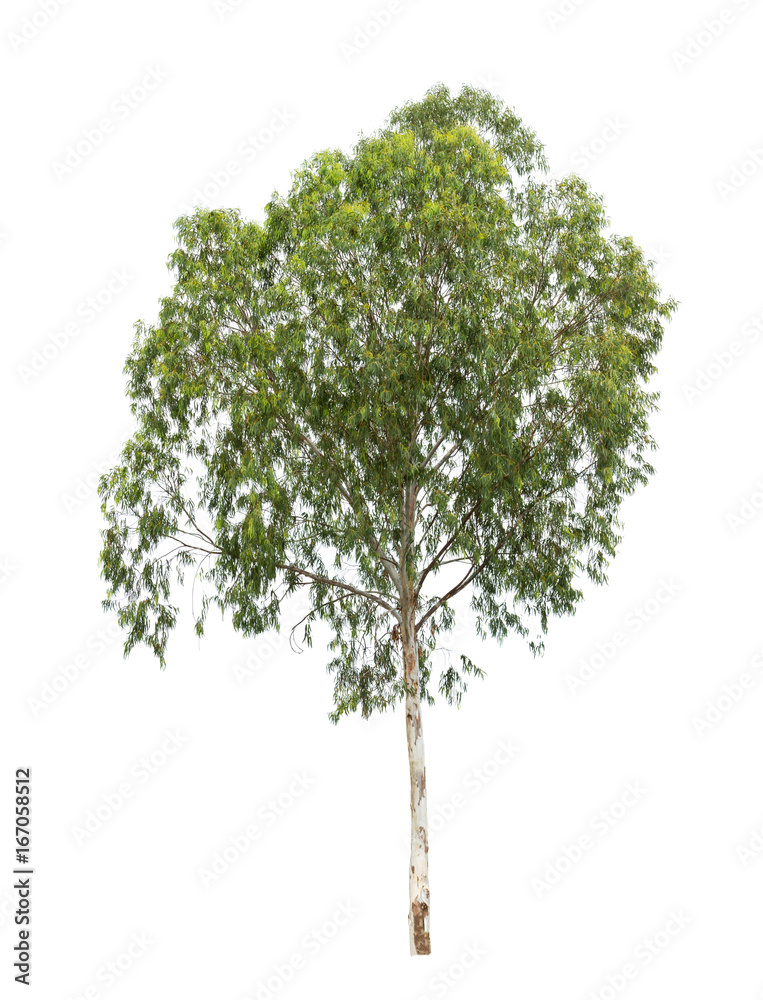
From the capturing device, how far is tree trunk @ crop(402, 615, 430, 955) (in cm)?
1195

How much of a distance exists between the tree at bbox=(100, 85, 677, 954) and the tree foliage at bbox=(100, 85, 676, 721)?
31 millimetres

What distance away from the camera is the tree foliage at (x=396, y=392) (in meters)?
11.8

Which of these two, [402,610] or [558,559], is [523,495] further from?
[402,610]

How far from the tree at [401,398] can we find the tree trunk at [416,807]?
0.03 m

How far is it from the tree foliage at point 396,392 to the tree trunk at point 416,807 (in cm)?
56

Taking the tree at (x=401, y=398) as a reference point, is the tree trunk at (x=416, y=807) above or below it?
below

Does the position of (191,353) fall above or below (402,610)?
above

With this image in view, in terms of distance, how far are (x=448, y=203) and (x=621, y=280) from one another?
282 cm

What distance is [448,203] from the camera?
12.0 meters

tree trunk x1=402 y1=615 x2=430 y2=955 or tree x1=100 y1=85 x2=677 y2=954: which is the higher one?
tree x1=100 y1=85 x2=677 y2=954

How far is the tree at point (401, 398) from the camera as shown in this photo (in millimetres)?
11805

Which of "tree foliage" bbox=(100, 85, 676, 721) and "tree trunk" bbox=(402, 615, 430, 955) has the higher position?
"tree foliage" bbox=(100, 85, 676, 721)

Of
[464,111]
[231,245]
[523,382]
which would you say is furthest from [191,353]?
[464,111]

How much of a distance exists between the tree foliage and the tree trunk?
556mm
